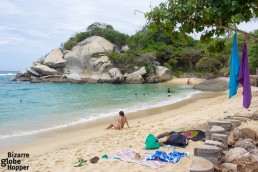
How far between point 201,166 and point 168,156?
1362mm

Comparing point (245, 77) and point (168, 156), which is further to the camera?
point (245, 77)

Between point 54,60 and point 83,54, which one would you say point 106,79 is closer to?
point 83,54

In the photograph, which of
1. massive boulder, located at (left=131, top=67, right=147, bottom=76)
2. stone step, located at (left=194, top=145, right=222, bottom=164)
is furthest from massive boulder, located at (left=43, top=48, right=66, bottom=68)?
stone step, located at (left=194, top=145, right=222, bottom=164)

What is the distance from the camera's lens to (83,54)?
1670 inches

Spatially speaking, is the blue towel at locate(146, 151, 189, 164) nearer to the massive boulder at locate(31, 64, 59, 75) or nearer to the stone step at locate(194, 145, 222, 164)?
the stone step at locate(194, 145, 222, 164)

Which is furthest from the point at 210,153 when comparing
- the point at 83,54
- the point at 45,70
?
the point at 45,70

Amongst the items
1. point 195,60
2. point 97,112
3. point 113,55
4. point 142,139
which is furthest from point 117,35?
point 142,139

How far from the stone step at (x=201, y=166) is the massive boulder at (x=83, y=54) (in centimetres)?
3861

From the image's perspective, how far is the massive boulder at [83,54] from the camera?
4234 centimetres

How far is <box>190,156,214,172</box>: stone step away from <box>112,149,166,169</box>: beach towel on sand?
95cm

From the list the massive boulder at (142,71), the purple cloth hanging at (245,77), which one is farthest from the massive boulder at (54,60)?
the purple cloth hanging at (245,77)

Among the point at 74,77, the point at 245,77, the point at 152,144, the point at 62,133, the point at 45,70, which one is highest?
the point at 45,70

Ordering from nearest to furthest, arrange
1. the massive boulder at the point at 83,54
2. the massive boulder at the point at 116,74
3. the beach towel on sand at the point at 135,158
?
the beach towel on sand at the point at 135,158
the massive boulder at the point at 116,74
the massive boulder at the point at 83,54

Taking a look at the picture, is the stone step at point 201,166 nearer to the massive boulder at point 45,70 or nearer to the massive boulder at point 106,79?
the massive boulder at point 106,79
